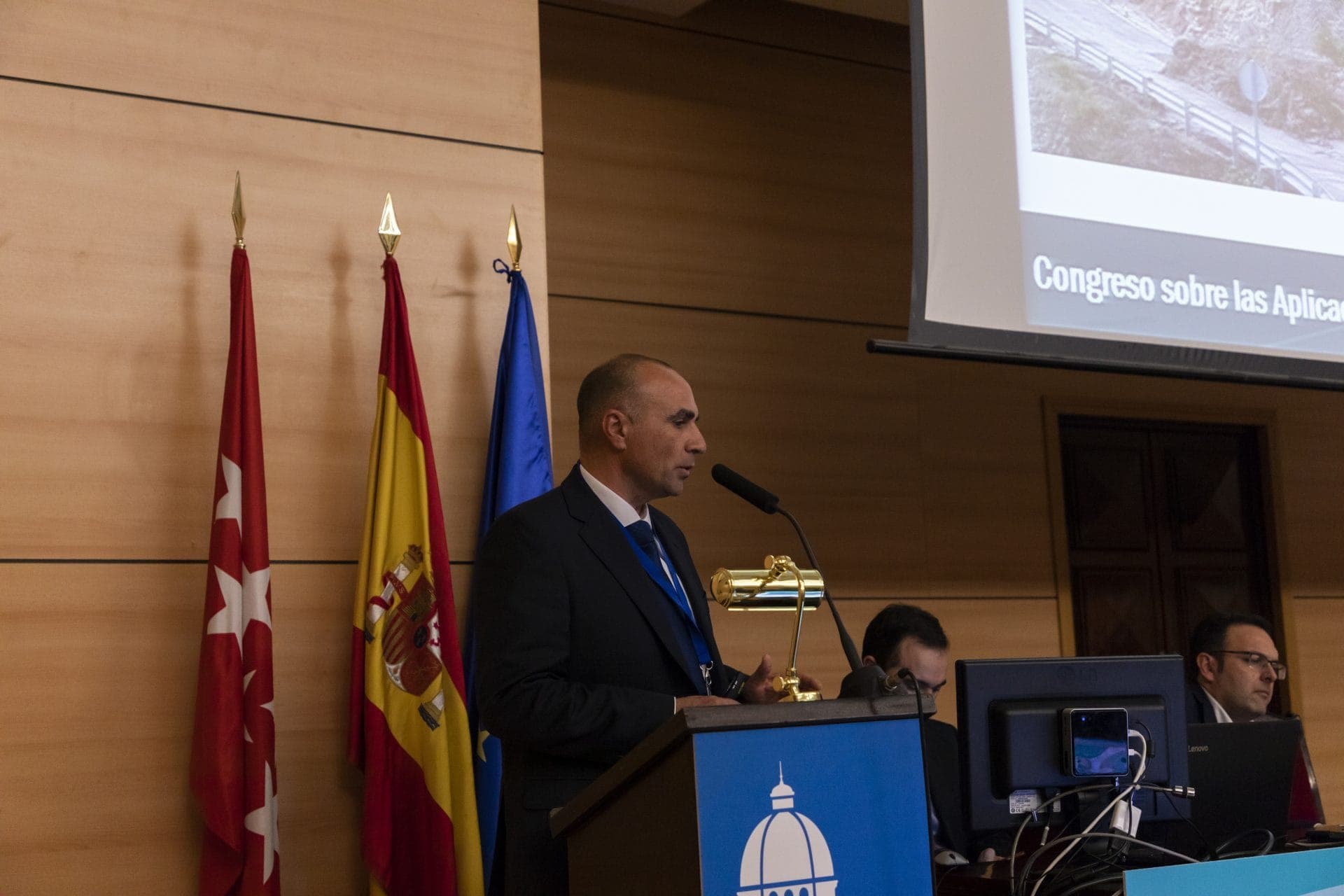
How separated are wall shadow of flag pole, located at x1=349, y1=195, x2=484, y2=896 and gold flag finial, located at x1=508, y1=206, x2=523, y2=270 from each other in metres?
0.34

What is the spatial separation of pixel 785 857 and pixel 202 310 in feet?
7.53

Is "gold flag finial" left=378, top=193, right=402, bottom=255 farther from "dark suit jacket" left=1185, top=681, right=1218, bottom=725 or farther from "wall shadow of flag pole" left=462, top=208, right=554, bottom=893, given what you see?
"dark suit jacket" left=1185, top=681, right=1218, bottom=725

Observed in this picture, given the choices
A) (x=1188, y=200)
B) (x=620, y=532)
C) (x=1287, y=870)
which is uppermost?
(x=1188, y=200)

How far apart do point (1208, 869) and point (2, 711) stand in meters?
2.47

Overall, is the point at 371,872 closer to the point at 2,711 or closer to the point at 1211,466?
the point at 2,711

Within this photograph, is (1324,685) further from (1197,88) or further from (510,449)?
(510,449)

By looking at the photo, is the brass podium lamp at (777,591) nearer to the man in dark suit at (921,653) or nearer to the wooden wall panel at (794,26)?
the man in dark suit at (921,653)

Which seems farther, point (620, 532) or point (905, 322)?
point (905, 322)

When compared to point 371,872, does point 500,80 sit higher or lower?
higher

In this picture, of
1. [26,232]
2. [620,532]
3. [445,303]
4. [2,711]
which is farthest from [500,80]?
[2,711]

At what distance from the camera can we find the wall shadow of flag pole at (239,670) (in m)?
3.09

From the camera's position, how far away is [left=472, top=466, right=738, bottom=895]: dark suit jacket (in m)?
2.34

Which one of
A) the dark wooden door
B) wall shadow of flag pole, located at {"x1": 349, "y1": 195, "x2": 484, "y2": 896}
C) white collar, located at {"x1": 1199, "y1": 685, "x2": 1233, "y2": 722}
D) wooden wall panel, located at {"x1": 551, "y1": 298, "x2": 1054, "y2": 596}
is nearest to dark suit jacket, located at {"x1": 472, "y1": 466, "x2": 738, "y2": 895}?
wall shadow of flag pole, located at {"x1": 349, "y1": 195, "x2": 484, "y2": 896}

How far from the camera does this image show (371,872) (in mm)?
3238
